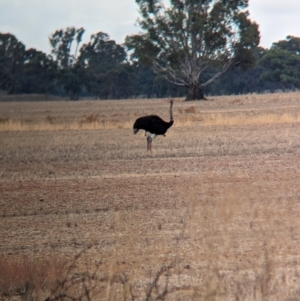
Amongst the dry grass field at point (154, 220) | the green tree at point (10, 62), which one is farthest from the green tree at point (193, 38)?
the dry grass field at point (154, 220)

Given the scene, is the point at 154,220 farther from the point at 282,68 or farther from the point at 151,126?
the point at 282,68

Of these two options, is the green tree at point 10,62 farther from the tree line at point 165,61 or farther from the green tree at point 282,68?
the green tree at point 282,68

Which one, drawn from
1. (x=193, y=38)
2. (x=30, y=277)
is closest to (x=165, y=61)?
(x=193, y=38)

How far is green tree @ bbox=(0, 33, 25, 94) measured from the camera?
251 feet

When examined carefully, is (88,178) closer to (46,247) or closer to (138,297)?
(46,247)

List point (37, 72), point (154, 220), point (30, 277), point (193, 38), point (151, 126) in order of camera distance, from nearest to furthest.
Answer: point (30, 277), point (154, 220), point (151, 126), point (193, 38), point (37, 72)

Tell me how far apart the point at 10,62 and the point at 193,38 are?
20831mm

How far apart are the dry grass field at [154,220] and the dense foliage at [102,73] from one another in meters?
57.1

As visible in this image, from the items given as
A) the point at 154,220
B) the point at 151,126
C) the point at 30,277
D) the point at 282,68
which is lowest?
the point at 154,220

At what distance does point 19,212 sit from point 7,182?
3.58 metres

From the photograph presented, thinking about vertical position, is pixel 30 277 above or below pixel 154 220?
above

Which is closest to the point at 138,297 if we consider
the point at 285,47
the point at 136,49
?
the point at 136,49

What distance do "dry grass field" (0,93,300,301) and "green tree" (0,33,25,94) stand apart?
55744 millimetres

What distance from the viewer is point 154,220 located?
33.6ft
